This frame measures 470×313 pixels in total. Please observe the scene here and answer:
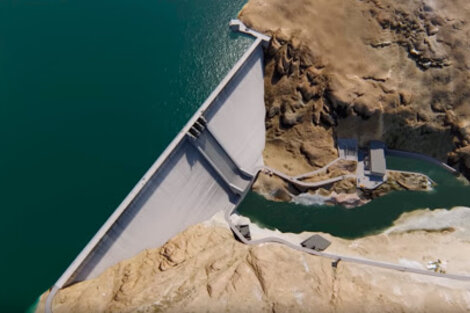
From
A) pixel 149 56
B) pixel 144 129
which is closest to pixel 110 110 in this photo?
pixel 144 129

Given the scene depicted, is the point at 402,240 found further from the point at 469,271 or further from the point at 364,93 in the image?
the point at 364,93

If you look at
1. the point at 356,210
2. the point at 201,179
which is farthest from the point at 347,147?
the point at 201,179

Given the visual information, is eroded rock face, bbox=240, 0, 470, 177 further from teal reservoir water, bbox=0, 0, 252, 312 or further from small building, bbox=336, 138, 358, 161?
teal reservoir water, bbox=0, 0, 252, 312

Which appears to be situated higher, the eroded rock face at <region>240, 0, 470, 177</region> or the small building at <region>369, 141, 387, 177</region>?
the eroded rock face at <region>240, 0, 470, 177</region>

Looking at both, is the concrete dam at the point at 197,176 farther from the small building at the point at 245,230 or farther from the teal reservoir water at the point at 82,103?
the small building at the point at 245,230

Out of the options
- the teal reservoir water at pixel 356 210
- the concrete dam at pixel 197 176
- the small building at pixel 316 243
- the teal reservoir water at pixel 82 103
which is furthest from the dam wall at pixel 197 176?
the small building at pixel 316 243

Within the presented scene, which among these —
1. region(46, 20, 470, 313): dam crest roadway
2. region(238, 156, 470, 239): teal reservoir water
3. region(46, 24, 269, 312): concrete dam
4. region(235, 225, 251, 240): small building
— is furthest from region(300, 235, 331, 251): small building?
region(46, 24, 269, 312): concrete dam
